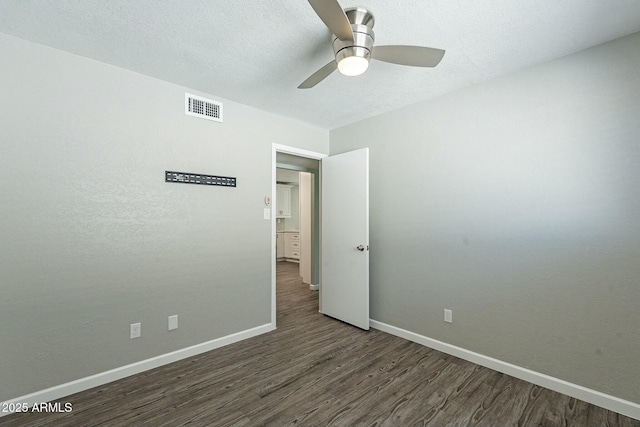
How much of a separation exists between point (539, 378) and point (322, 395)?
1.68m

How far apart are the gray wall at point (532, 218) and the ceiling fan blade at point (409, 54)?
1.11 meters

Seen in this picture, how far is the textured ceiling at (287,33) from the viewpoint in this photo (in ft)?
5.36

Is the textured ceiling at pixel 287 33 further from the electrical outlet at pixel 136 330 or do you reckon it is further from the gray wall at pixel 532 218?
the electrical outlet at pixel 136 330

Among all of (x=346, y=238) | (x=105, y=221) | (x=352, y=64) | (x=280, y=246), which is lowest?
(x=280, y=246)

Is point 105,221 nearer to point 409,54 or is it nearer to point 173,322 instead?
point 173,322

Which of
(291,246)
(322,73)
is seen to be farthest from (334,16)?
(291,246)

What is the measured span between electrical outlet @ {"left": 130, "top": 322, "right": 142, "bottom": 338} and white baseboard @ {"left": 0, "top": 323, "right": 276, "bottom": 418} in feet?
0.75

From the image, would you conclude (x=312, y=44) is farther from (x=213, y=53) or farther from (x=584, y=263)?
(x=584, y=263)

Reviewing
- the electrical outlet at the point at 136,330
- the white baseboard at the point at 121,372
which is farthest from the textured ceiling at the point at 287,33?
the white baseboard at the point at 121,372

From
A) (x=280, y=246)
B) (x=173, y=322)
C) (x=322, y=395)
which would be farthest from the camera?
(x=280, y=246)

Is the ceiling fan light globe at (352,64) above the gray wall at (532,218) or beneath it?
above

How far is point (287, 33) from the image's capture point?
1.86 meters

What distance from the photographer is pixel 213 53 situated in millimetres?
2094

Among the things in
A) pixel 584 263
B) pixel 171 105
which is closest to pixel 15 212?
pixel 171 105
